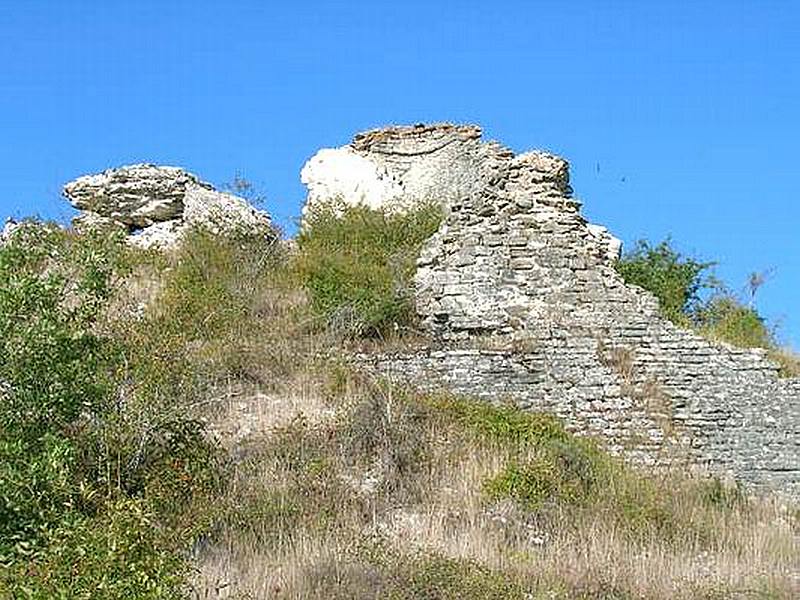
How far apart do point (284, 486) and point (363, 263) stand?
263 inches

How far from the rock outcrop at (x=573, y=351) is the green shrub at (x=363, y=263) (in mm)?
552

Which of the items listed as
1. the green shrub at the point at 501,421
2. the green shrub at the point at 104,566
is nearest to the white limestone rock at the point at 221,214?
the green shrub at the point at 501,421

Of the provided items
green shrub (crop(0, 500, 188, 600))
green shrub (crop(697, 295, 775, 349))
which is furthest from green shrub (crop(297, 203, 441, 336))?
green shrub (crop(0, 500, 188, 600))

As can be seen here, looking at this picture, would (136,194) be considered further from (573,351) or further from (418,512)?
(418,512)

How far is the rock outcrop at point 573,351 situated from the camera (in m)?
14.9

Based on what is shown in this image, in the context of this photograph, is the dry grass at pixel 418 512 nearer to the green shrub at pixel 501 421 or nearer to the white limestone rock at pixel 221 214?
the green shrub at pixel 501 421

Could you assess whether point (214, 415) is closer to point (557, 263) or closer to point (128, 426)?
point (128, 426)

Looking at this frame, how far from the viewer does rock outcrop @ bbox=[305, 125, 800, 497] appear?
14.9 metres

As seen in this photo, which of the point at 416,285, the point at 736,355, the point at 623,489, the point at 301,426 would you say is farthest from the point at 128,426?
the point at 736,355

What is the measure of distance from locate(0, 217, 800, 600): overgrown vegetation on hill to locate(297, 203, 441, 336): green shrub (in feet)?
3.87

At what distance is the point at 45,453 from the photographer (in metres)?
10.5

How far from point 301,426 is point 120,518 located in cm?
578

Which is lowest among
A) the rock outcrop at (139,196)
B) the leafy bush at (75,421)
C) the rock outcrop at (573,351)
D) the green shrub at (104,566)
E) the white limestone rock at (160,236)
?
the green shrub at (104,566)

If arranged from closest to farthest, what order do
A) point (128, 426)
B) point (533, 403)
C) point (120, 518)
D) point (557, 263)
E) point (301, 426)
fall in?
1. point (120, 518)
2. point (128, 426)
3. point (301, 426)
4. point (533, 403)
5. point (557, 263)
